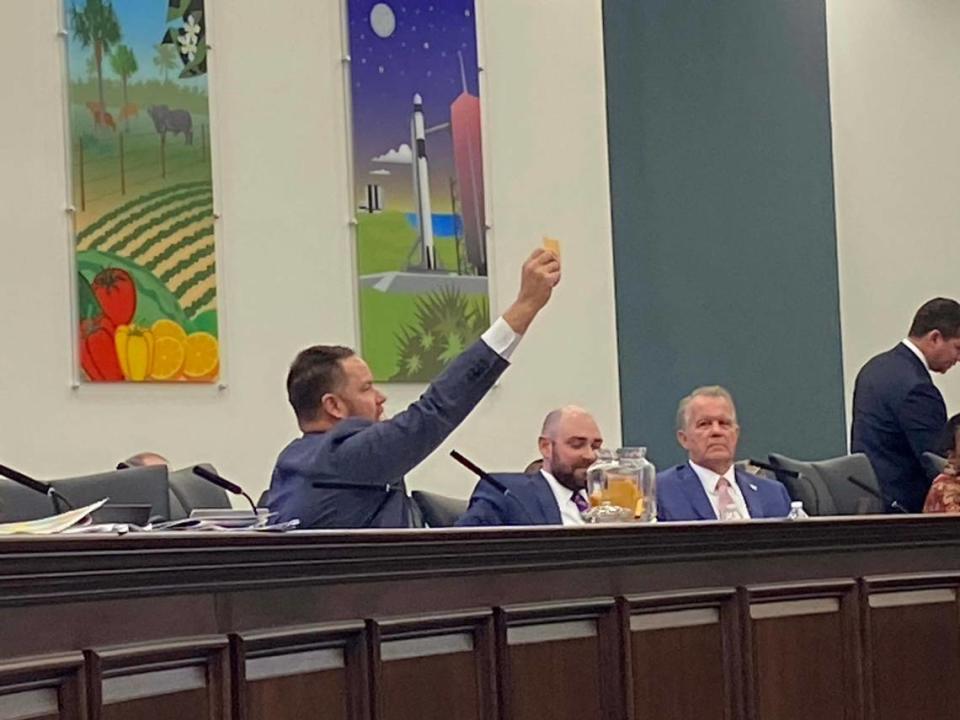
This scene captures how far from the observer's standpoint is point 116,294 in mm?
6066

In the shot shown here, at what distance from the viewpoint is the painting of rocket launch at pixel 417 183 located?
22.8 ft

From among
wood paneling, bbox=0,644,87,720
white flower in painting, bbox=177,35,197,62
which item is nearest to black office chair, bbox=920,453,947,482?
white flower in painting, bbox=177,35,197,62

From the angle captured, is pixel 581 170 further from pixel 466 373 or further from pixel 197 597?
pixel 197 597

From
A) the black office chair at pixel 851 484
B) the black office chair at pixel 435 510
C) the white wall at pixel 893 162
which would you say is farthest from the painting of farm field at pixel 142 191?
the white wall at pixel 893 162

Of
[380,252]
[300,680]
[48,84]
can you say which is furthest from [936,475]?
[300,680]

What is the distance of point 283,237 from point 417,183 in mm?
738

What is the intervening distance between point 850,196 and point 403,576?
718 centimetres

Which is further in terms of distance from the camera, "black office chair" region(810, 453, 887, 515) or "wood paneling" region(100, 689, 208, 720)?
"black office chair" region(810, 453, 887, 515)

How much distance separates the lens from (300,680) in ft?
7.59

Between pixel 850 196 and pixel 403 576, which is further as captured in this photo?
pixel 850 196

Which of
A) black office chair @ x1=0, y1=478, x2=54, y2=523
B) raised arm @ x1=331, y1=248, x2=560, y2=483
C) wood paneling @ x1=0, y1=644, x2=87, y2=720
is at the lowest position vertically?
wood paneling @ x1=0, y1=644, x2=87, y2=720

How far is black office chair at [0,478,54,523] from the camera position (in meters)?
3.92

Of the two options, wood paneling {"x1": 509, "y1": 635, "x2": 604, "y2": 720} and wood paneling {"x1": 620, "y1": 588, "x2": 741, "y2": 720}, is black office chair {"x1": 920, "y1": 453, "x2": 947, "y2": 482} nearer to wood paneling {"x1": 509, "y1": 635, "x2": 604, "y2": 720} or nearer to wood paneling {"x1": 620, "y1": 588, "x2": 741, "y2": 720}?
wood paneling {"x1": 620, "y1": 588, "x2": 741, "y2": 720}

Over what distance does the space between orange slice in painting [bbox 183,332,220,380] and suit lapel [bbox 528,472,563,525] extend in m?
1.60
